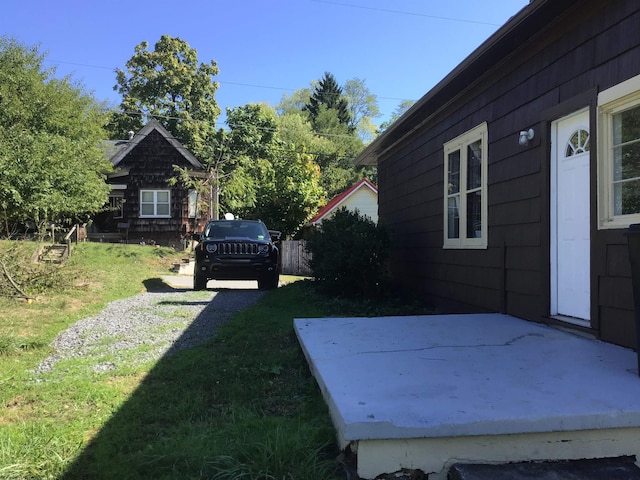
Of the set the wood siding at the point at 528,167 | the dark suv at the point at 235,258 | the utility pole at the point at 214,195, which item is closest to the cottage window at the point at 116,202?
the utility pole at the point at 214,195

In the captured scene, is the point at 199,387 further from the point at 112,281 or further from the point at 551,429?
the point at 112,281

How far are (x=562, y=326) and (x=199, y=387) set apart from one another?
10.7 ft

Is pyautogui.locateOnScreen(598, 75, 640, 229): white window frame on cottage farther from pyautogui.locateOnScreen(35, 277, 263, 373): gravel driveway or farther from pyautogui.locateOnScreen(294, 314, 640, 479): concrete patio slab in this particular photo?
pyautogui.locateOnScreen(35, 277, 263, 373): gravel driveway

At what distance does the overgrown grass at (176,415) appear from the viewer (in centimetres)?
246

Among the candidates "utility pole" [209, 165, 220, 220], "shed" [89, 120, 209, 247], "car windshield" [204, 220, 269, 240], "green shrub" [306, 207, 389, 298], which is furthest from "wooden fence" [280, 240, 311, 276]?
"green shrub" [306, 207, 389, 298]

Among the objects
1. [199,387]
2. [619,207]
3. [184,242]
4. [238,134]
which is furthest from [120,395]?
[238,134]

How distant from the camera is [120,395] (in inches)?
144

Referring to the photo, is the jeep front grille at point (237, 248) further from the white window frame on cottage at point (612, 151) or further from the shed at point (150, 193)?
the shed at point (150, 193)

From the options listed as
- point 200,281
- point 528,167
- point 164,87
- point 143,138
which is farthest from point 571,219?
point 164,87

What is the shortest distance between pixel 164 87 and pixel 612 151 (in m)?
36.4

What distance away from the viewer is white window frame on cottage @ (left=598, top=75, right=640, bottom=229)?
12.5ft

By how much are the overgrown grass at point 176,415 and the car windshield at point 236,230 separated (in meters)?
5.17

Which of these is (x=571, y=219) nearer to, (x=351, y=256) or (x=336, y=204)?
(x=351, y=256)

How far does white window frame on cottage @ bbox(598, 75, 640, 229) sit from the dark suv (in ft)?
24.3
